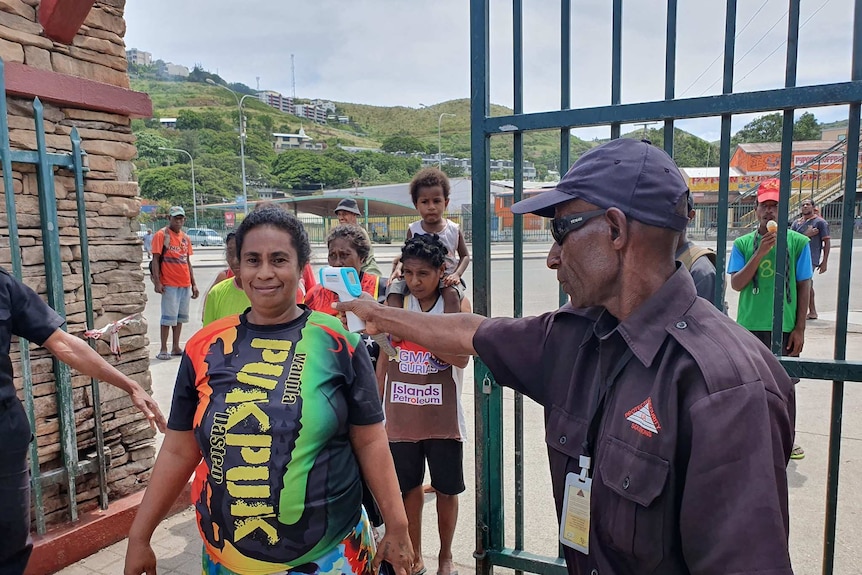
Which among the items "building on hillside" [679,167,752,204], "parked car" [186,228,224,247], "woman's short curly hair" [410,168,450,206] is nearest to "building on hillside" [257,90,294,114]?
"parked car" [186,228,224,247]

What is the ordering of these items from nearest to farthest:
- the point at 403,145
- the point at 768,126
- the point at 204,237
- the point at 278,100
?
the point at 768,126 → the point at 204,237 → the point at 403,145 → the point at 278,100

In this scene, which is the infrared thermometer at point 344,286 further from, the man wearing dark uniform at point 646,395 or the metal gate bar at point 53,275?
the metal gate bar at point 53,275

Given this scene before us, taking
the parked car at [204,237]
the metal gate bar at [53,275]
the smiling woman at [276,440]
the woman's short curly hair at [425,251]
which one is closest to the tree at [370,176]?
the parked car at [204,237]

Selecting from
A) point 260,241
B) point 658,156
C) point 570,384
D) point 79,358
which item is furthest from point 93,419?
point 658,156

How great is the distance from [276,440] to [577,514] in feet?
3.04

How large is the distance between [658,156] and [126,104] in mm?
3416

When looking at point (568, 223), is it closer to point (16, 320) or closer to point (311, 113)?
point (16, 320)

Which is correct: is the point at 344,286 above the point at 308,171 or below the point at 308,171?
below

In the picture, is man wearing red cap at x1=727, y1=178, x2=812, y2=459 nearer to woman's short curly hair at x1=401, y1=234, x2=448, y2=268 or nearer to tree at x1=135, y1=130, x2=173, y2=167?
woman's short curly hair at x1=401, y1=234, x2=448, y2=268

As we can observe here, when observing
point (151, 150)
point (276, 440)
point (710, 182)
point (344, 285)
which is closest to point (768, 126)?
point (344, 285)

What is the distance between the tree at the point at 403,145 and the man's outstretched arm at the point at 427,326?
124m

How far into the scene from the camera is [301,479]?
1.83 metres

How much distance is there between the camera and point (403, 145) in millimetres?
124812

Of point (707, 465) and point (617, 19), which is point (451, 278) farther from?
point (707, 465)
